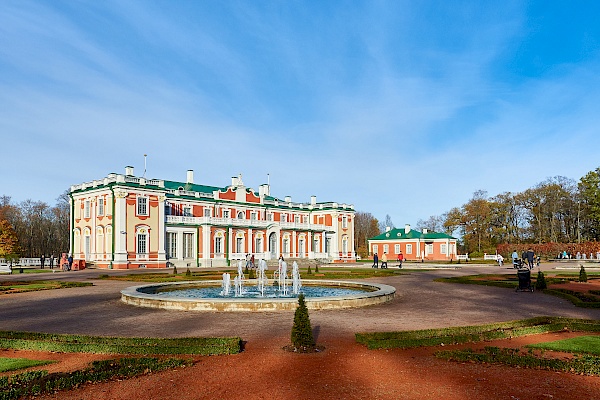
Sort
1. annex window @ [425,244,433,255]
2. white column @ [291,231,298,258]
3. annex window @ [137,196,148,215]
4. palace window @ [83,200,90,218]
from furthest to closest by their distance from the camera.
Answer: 1. annex window @ [425,244,433,255]
2. white column @ [291,231,298,258]
3. palace window @ [83,200,90,218]
4. annex window @ [137,196,148,215]

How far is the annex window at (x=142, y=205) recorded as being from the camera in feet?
153

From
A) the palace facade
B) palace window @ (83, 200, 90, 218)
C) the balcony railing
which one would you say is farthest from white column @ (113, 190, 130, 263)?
the palace facade

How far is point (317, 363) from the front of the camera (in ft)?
26.6

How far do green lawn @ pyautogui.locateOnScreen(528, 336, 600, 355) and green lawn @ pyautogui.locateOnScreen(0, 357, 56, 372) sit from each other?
9.50 meters

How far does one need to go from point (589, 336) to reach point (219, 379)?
8388mm

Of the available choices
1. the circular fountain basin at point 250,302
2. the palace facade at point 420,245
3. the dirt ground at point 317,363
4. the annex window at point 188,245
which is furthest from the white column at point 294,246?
the dirt ground at point 317,363

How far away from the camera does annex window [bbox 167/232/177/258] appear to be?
49.3 metres

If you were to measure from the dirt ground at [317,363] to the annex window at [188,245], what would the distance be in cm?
3591

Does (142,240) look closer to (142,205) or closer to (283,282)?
(142,205)

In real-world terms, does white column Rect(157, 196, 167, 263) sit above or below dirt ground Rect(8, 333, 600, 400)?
above

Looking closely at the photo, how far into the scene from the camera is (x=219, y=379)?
7.24 metres

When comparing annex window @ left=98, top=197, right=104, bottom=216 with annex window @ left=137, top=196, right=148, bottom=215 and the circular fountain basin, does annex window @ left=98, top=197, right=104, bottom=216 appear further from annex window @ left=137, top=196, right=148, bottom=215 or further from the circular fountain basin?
the circular fountain basin

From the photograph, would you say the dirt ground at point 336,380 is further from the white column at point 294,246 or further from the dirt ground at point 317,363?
the white column at point 294,246

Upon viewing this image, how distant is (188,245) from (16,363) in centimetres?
4402
